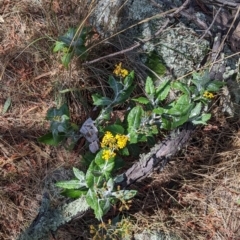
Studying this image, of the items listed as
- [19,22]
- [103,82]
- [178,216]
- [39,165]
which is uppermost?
[19,22]

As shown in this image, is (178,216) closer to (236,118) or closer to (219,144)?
(219,144)

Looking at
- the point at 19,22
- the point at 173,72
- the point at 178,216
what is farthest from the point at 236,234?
the point at 19,22

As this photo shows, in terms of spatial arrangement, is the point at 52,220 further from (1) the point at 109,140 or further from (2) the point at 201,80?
(2) the point at 201,80

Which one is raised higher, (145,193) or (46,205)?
(46,205)

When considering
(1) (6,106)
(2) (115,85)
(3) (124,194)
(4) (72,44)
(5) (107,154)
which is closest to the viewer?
(5) (107,154)

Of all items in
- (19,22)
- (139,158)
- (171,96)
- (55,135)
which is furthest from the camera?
(19,22)

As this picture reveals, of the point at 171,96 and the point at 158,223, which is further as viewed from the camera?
the point at 171,96

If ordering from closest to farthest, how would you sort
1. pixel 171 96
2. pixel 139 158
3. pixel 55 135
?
1. pixel 55 135
2. pixel 139 158
3. pixel 171 96

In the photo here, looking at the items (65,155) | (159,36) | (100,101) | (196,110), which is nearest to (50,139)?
(65,155)
